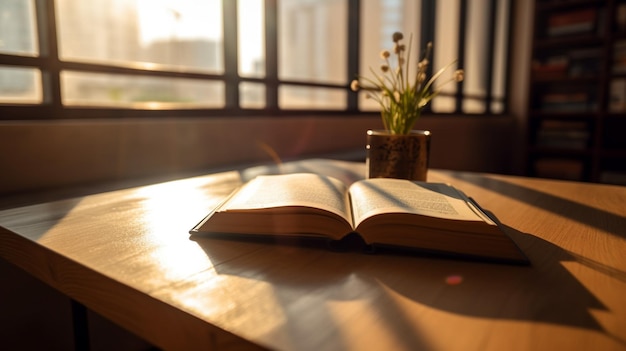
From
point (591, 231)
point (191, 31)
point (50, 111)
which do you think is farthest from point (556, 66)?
point (50, 111)

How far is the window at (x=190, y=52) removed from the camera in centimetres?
149

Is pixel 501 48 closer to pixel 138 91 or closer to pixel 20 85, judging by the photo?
pixel 138 91

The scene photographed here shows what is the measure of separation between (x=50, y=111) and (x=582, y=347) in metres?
1.66

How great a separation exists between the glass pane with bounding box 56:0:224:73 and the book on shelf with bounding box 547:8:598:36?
301cm

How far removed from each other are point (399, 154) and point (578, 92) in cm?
359

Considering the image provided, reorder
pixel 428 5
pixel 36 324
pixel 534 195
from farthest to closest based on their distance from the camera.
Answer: pixel 428 5, pixel 36 324, pixel 534 195

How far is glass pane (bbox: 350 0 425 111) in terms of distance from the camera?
316 cm

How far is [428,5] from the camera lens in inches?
140

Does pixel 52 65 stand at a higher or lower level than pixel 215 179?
higher

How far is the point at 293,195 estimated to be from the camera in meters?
0.71

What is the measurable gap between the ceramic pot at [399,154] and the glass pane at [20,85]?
1216 mm

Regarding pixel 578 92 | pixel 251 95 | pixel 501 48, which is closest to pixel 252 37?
pixel 251 95

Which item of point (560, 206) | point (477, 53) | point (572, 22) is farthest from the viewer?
point (477, 53)

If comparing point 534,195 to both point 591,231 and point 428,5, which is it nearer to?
point 591,231
